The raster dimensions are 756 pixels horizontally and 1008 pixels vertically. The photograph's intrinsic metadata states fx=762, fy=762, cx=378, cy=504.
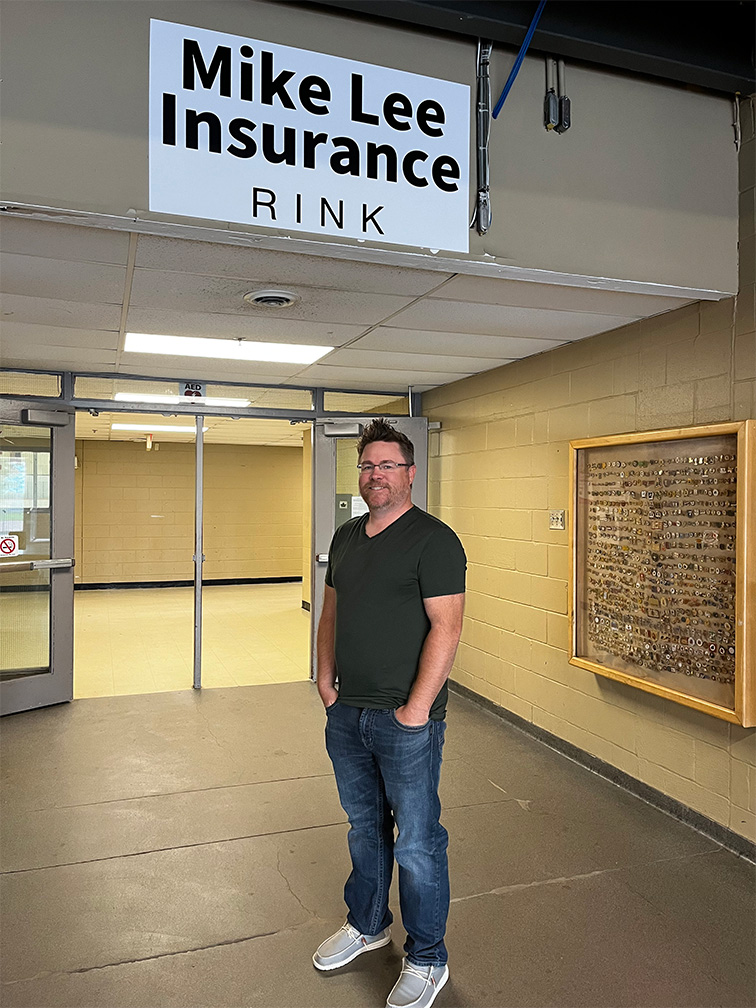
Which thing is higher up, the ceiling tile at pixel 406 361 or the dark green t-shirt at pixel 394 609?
the ceiling tile at pixel 406 361

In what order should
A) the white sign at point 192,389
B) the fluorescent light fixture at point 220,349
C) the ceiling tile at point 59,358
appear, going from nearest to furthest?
1. the fluorescent light fixture at point 220,349
2. the ceiling tile at point 59,358
3. the white sign at point 192,389

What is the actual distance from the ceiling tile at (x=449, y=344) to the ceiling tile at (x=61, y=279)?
4.48ft

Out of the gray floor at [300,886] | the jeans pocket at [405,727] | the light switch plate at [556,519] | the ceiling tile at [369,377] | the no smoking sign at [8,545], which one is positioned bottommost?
the gray floor at [300,886]

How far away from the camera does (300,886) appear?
9.44ft

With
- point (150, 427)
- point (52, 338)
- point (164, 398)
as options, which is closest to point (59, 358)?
point (52, 338)

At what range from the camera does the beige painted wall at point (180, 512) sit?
38.0ft

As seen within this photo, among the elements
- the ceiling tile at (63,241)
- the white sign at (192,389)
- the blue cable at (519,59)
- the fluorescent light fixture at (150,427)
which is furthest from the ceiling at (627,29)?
the fluorescent light fixture at (150,427)

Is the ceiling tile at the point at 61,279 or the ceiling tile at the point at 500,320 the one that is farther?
the ceiling tile at the point at 500,320

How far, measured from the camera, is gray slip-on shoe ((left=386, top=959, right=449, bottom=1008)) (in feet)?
7.14

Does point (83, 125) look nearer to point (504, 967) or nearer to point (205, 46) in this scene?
point (205, 46)

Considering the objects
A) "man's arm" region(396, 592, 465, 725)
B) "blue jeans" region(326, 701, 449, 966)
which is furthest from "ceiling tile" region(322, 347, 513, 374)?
"blue jeans" region(326, 701, 449, 966)

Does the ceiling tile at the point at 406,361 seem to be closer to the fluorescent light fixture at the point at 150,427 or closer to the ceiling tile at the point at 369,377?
the ceiling tile at the point at 369,377

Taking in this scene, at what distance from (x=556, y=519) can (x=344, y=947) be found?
8.86ft

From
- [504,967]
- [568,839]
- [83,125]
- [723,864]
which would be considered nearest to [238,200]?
[83,125]
